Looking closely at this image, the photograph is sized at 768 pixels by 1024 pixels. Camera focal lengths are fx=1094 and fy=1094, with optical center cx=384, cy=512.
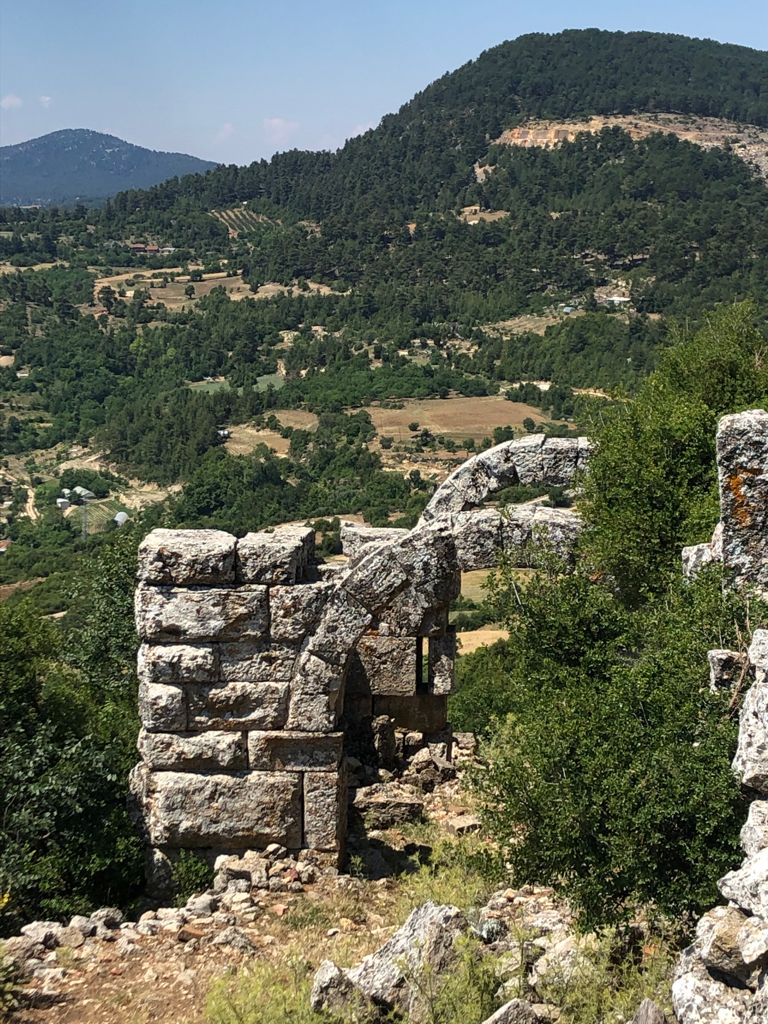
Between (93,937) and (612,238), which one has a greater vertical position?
(612,238)

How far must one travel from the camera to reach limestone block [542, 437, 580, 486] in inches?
656

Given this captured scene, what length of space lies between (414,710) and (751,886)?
9701 millimetres

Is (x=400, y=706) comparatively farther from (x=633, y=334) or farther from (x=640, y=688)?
(x=633, y=334)

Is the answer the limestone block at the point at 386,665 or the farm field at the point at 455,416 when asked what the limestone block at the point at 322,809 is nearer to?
the limestone block at the point at 386,665

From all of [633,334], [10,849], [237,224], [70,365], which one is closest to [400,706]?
[10,849]

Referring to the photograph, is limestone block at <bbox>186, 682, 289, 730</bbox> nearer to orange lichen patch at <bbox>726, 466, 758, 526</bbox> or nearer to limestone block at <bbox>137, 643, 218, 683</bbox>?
limestone block at <bbox>137, 643, 218, 683</bbox>

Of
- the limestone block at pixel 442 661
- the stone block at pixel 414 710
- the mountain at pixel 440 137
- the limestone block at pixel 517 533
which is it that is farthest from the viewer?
the mountain at pixel 440 137

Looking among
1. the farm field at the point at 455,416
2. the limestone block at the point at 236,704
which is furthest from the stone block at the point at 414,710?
the farm field at the point at 455,416

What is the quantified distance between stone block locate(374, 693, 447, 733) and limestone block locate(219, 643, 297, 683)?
15.0 feet

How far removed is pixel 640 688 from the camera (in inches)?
358

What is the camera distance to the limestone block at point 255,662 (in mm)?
11617

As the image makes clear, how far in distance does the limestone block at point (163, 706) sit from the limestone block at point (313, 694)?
1.16 metres

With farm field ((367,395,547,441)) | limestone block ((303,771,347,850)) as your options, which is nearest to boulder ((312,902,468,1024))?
limestone block ((303,771,347,850))

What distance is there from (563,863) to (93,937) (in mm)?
4303
